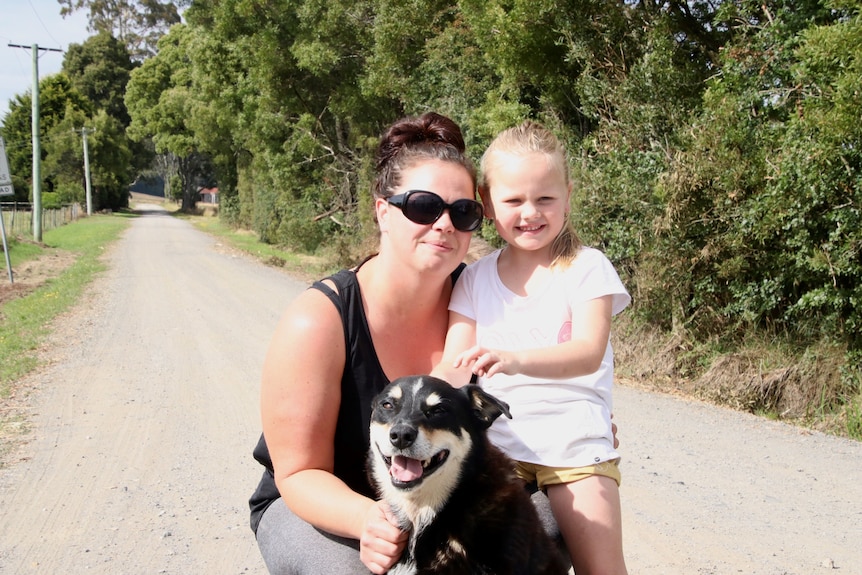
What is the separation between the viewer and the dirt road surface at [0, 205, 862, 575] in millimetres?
4902

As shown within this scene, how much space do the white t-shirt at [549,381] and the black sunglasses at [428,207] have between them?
372 mm

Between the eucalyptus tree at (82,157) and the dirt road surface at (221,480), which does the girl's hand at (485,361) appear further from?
the eucalyptus tree at (82,157)

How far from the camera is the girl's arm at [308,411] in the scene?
2.56 metres

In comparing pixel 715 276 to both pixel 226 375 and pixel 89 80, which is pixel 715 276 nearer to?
pixel 226 375

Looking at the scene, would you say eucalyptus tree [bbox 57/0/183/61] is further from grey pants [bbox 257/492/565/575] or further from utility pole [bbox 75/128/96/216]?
grey pants [bbox 257/492/565/575]

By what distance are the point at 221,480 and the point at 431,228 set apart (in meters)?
4.36

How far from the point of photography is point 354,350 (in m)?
2.83

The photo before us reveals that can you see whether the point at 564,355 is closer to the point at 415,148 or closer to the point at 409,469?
the point at 409,469

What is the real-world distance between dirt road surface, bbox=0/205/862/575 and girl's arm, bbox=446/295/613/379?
105 inches

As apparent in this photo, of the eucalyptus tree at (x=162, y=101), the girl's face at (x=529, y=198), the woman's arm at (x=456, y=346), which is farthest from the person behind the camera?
the eucalyptus tree at (x=162, y=101)

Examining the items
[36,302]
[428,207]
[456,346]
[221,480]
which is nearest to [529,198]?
[428,207]

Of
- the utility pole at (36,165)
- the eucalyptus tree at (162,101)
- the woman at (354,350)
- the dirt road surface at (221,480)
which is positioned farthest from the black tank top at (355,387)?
the eucalyptus tree at (162,101)

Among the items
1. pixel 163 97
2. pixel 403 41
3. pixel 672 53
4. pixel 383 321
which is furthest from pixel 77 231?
pixel 383 321

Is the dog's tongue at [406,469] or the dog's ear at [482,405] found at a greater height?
the dog's ear at [482,405]
